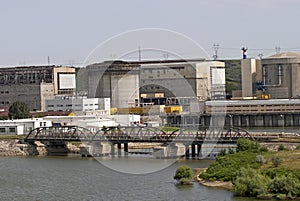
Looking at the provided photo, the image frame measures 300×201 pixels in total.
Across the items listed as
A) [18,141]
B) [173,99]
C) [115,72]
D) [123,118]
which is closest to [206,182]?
[18,141]

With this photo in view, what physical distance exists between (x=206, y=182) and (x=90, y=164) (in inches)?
222

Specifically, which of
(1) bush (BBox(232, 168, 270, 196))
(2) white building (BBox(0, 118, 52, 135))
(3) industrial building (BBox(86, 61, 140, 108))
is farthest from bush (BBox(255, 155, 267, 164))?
(3) industrial building (BBox(86, 61, 140, 108))

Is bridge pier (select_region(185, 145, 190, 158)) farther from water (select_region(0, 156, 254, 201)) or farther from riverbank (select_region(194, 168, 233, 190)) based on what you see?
riverbank (select_region(194, 168, 233, 190))

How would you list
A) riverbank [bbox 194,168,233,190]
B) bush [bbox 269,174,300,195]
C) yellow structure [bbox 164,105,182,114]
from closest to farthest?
bush [bbox 269,174,300,195]
riverbank [bbox 194,168,233,190]
yellow structure [bbox 164,105,182,114]

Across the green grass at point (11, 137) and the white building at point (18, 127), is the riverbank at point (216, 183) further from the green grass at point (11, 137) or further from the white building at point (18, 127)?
the white building at point (18, 127)

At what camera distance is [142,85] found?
48.4 metres

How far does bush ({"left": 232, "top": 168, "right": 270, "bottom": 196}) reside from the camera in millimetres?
13938

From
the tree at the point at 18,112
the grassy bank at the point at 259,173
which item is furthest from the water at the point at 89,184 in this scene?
the tree at the point at 18,112

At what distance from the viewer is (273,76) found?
160 feet

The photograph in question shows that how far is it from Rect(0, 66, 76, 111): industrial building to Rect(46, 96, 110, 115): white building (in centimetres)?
262

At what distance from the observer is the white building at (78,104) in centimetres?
3862

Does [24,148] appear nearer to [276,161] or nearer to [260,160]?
[260,160]

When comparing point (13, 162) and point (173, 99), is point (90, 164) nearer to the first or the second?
point (13, 162)

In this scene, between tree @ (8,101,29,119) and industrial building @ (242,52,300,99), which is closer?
tree @ (8,101,29,119)
